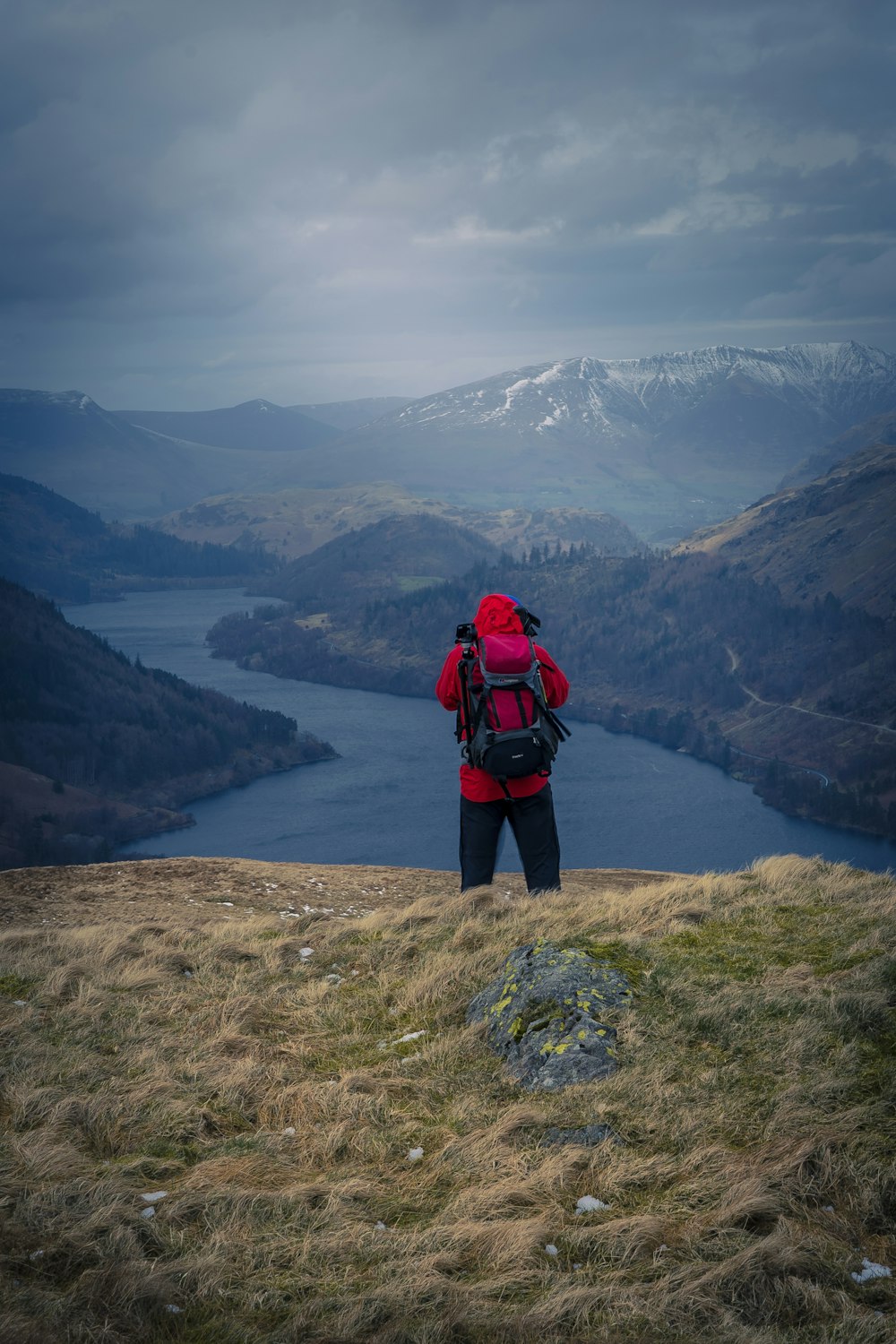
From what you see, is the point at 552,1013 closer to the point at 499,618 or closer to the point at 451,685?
the point at 451,685

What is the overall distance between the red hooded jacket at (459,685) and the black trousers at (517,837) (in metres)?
0.16

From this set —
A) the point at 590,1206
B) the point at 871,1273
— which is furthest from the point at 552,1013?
the point at 871,1273

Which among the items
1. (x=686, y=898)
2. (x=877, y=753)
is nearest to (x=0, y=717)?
(x=877, y=753)

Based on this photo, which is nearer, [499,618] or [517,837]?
[499,618]

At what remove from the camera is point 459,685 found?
10.2 metres

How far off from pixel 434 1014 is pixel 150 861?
12.4m

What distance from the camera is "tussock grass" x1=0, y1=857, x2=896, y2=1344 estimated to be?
4.23m

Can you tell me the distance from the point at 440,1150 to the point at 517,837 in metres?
5.29

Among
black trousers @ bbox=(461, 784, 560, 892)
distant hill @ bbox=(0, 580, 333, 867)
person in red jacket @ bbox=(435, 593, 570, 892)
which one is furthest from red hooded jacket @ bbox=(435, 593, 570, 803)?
distant hill @ bbox=(0, 580, 333, 867)

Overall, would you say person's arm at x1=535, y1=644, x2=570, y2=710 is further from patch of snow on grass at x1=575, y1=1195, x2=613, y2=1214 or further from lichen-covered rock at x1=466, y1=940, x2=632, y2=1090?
patch of snow on grass at x1=575, y1=1195, x2=613, y2=1214

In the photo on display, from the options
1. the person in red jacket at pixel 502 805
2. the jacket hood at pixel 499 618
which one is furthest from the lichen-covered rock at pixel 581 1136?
the jacket hood at pixel 499 618

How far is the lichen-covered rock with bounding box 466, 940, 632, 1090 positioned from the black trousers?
2.56 meters

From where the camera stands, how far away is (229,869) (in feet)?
57.7

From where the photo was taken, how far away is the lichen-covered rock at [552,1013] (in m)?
6.55
